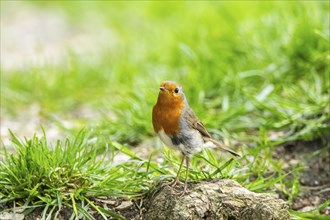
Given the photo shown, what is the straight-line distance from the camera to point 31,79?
7773 mm

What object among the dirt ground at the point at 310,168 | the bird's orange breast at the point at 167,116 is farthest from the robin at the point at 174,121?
the dirt ground at the point at 310,168

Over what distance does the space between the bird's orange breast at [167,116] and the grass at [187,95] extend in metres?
0.38

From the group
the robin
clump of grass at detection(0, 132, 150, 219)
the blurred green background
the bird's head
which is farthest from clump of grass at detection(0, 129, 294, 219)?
the blurred green background

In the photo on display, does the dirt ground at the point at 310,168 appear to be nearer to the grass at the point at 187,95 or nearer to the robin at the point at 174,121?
the grass at the point at 187,95

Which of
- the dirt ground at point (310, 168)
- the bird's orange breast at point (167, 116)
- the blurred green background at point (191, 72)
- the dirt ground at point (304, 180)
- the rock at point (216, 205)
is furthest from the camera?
the blurred green background at point (191, 72)

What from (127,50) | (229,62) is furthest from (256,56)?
(127,50)

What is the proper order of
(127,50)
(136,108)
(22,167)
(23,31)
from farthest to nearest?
(23,31), (127,50), (136,108), (22,167)

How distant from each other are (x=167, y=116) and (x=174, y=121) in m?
0.06

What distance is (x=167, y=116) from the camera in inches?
175

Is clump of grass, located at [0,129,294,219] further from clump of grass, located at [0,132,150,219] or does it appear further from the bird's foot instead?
the bird's foot

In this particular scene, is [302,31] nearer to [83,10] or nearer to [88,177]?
[88,177]

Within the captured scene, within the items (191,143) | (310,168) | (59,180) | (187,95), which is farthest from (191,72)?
(59,180)

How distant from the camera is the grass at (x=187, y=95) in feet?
15.2

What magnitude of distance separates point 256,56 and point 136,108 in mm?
1441
